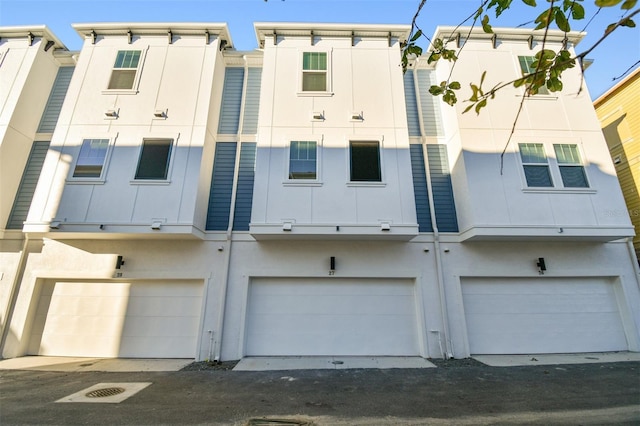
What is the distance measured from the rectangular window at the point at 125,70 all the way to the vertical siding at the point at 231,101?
2341mm

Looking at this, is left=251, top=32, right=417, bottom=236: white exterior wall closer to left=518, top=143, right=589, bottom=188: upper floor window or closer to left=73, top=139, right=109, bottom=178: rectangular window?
left=518, top=143, right=589, bottom=188: upper floor window

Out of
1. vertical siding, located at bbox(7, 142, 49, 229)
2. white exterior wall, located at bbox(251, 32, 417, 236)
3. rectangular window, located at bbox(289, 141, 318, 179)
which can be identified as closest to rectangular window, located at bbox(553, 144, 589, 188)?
white exterior wall, located at bbox(251, 32, 417, 236)

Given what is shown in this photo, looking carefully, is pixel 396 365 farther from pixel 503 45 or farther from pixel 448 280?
pixel 503 45

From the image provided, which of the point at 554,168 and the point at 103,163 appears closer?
the point at 103,163

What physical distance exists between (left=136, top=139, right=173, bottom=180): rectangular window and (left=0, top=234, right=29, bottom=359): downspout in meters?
3.36

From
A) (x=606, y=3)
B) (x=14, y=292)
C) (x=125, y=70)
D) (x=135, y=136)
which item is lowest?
(x=14, y=292)

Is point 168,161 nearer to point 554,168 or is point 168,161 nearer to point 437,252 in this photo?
point 437,252

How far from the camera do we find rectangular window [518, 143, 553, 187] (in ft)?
23.5

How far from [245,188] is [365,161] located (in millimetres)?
3202

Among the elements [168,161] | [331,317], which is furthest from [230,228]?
[331,317]

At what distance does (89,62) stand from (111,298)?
20.9 ft

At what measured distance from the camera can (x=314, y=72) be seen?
8.13m

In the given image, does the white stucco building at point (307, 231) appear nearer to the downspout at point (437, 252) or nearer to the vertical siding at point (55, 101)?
the downspout at point (437, 252)

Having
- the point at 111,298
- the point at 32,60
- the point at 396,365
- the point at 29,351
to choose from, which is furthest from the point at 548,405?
the point at 32,60
